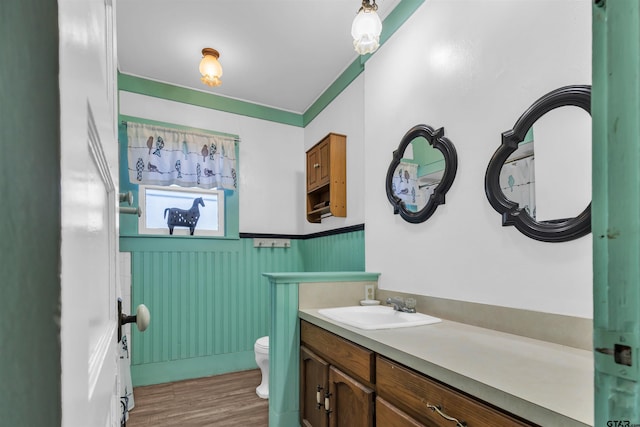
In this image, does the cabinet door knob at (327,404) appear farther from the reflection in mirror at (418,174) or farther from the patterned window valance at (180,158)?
the patterned window valance at (180,158)

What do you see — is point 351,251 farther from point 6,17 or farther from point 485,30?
point 6,17

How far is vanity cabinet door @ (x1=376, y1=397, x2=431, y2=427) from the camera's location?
1.11 meters

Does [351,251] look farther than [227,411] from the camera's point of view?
Yes

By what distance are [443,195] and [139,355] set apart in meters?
2.77

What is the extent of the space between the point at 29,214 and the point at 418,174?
1.98 metres

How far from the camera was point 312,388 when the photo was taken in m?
1.89

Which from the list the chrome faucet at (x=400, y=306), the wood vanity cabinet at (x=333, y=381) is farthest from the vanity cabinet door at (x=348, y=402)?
the chrome faucet at (x=400, y=306)

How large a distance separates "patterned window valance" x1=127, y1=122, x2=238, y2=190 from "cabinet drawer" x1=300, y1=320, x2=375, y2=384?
1.78 m

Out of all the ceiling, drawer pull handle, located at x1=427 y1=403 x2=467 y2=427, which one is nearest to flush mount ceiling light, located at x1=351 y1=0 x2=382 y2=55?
the ceiling

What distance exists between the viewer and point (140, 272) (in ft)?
9.37

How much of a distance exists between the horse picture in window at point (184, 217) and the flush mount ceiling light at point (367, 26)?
2.19m

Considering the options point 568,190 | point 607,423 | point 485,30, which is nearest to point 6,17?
point 607,423

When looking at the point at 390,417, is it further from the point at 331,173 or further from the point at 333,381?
the point at 331,173

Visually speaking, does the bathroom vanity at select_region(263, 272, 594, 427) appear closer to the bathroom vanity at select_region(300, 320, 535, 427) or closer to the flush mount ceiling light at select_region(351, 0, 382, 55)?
the bathroom vanity at select_region(300, 320, 535, 427)
